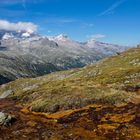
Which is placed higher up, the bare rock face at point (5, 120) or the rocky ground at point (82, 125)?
the bare rock face at point (5, 120)

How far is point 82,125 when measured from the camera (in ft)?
254

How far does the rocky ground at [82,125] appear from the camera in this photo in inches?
2630

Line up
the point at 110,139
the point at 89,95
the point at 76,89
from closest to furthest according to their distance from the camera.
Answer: the point at 110,139 → the point at 89,95 → the point at 76,89

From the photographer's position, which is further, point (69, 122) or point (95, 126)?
point (69, 122)

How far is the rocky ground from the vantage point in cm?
6681

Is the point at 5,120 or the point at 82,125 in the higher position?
the point at 5,120

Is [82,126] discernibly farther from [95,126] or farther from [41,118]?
[41,118]

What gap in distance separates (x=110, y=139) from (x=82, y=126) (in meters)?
15.0

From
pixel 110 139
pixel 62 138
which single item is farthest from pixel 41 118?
pixel 110 139

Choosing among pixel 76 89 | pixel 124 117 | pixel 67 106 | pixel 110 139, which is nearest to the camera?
pixel 110 139

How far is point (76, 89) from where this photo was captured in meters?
126

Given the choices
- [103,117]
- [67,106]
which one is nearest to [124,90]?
[67,106]

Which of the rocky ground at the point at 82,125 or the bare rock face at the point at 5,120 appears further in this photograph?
the bare rock face at the point at 5,120

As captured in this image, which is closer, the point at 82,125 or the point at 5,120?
the point at 82,125
